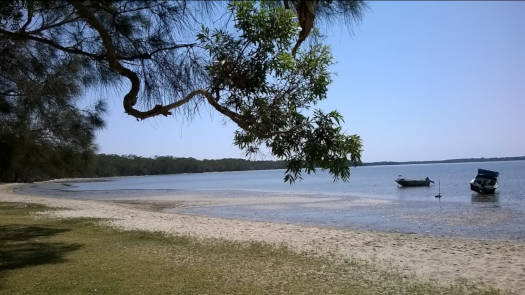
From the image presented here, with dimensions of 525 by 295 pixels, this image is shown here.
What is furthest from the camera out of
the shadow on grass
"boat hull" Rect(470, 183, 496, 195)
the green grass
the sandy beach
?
"boat hull" Rect(470, 183, 496, 195)

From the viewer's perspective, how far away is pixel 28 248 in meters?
8.69

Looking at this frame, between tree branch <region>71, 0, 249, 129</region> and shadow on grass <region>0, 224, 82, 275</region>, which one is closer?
tree branch <region>71, 0, 249, 129</region>

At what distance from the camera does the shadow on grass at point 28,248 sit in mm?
7441

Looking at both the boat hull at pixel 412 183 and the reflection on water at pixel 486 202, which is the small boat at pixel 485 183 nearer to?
the reflection on water at pixel 486 202

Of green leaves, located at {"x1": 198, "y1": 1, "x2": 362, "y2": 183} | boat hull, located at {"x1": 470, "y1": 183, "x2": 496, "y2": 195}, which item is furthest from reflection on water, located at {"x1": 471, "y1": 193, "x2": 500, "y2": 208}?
green leaves, located at {"x1": 198, "y1": 1, "x2": 362, "y2": 183}

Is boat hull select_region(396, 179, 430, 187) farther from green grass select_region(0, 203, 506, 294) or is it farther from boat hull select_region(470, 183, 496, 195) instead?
green grass select_region(0, 203, 506, 294)

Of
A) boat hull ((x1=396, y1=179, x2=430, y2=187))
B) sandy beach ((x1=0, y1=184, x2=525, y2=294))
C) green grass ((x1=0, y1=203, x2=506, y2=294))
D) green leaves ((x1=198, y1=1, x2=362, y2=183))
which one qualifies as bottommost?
sandy beach ((x1=0, y1=184, x2=525, y2=294))

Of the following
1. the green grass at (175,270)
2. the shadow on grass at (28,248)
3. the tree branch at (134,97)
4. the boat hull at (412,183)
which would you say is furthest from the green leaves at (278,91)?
the boat hull at (412,183)

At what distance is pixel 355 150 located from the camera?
2.99 meters

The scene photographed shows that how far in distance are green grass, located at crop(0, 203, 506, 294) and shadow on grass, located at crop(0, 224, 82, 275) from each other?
0.6 inches

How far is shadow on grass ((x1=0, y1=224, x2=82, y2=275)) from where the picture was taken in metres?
7.44

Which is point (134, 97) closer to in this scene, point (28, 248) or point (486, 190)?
point (28, 248)

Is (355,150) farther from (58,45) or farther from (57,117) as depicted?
(57,117)

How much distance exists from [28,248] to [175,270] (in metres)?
3.44
